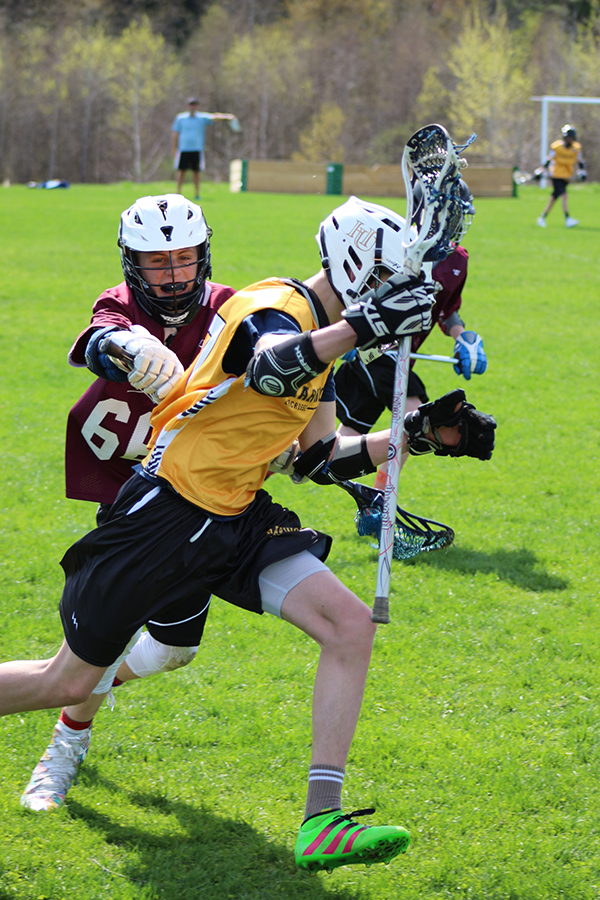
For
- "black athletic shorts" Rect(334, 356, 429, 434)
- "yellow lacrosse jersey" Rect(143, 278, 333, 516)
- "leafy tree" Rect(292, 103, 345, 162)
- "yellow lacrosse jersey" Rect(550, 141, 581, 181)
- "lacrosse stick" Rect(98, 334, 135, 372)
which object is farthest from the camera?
"leafy tree" Rect(292, 103, 345, 162)

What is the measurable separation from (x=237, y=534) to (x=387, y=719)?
1423mm

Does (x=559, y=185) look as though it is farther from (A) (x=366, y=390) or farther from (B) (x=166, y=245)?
(B) (x=166, y=245)

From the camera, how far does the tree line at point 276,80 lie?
53.0 metres

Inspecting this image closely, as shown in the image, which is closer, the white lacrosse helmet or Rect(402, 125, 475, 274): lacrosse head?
Rect(402, 125, 475, 274): lacrosse head

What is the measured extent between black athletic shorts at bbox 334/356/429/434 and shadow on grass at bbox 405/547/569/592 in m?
1.01

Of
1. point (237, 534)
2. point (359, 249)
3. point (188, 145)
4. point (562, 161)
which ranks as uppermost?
point (359, 249)

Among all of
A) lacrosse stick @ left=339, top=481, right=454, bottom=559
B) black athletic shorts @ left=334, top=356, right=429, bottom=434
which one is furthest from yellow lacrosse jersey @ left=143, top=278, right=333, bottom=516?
black athletic shorts @ left=334, top=356, right=429, bottom=434

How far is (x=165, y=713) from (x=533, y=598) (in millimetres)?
2234

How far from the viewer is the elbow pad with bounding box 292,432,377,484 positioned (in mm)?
3469

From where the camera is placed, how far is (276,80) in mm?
57875

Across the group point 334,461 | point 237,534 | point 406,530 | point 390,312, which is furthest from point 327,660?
point 406,530

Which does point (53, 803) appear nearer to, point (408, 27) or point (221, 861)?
point (221, 861)

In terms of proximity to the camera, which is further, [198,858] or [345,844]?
[198,858]

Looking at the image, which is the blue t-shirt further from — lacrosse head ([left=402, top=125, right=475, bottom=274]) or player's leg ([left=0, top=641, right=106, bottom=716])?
player's leg ([left=0, top=641, right=106, bottom=716])
